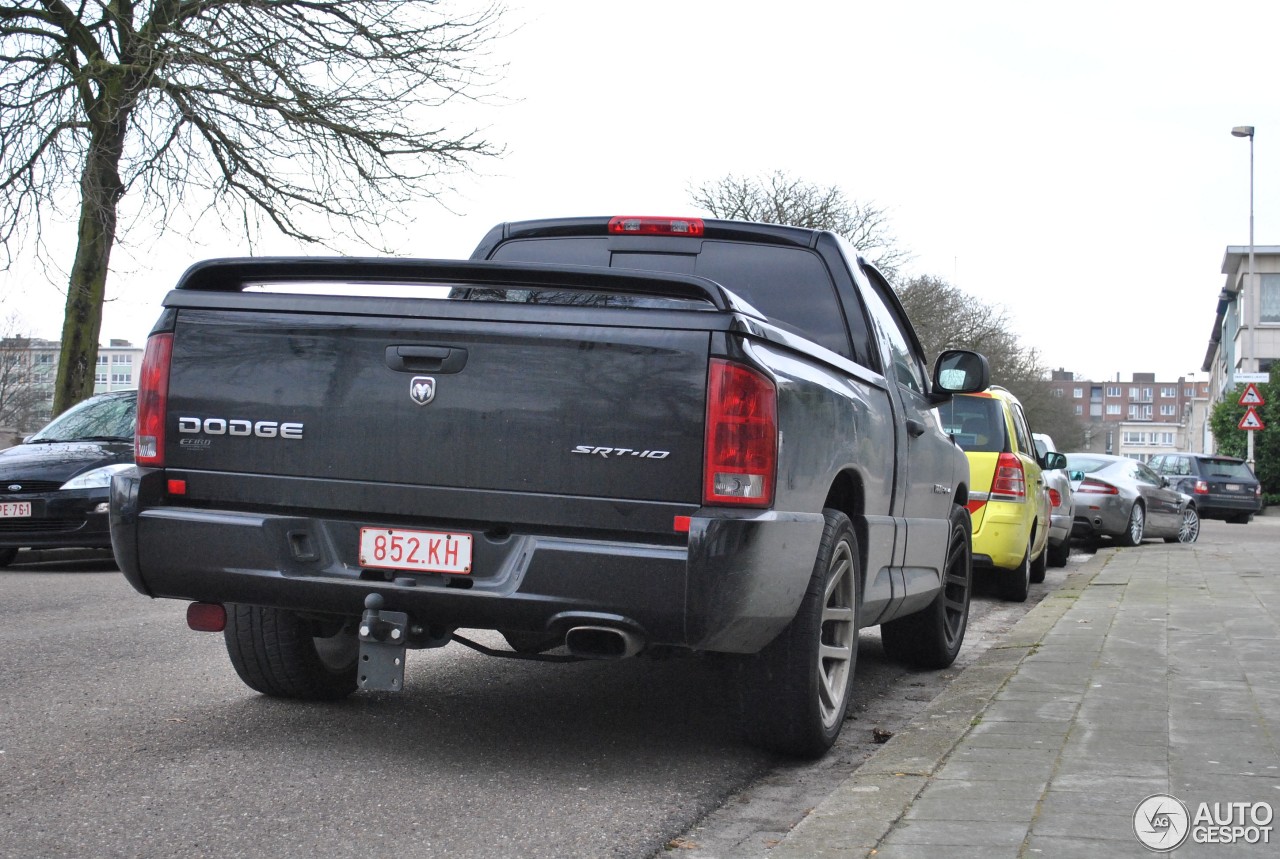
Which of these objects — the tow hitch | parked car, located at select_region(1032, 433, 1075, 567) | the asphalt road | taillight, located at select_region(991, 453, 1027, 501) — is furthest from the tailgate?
parked car, located at select_region(1032, 433, 1075, 567)

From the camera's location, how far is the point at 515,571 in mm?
4031

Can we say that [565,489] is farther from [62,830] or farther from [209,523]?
[62,830]

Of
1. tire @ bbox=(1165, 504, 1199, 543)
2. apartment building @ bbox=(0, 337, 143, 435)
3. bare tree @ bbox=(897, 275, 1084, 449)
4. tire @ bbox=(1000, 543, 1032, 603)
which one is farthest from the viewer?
apartment building @ bbox=(0, 337, 143, 435)

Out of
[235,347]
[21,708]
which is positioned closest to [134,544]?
[235,347]

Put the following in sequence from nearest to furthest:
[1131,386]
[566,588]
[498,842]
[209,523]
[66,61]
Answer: [498,842], [566,588], [209,523], [66,61], [1131,386]

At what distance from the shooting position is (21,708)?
5211 mm

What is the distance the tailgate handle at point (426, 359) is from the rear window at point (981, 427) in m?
7.21

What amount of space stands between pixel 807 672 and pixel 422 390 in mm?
1523

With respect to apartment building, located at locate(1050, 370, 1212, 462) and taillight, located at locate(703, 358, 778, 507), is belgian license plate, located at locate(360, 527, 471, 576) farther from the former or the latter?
apartment building, located at locate(1050, 370, 1212, 462)

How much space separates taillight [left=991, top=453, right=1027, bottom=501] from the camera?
34.6 feet

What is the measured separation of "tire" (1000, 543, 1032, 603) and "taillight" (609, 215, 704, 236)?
613 centimetres

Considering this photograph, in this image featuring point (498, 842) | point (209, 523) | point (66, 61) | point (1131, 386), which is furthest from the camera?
point (1131, 386)

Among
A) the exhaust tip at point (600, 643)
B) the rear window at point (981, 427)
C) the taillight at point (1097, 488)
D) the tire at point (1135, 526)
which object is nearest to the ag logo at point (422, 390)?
the exhaust tip at point (600, 643)

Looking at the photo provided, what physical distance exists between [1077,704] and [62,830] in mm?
3636
